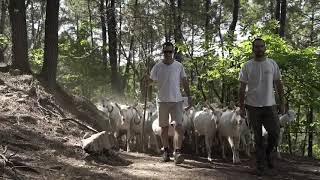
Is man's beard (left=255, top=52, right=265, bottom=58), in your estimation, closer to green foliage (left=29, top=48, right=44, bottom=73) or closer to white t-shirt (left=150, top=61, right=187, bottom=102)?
white t-shirt (left=150, top=61, right=187, bottom=102)

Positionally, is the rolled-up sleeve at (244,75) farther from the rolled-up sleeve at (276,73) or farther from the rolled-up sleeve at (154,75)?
the rolled-up sleeve at (154,75)

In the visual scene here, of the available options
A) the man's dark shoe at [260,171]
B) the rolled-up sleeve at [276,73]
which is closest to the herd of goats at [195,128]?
the man's dark shoe at [260,171]

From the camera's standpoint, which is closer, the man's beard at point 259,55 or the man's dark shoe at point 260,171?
the man's beard at point 259,55

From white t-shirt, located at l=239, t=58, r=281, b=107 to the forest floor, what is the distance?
4.27 feet

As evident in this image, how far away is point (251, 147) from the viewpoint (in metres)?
14.2

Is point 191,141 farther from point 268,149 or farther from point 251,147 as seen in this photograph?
point 268,149

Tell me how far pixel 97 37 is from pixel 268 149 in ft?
98.8

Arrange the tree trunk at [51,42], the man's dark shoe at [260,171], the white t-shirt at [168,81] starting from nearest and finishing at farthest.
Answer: the man's dark shoe at [260,171]
the white t-shirt at [168,81]
the tree trunk at [51,42]

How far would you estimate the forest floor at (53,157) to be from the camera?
6.51 meters

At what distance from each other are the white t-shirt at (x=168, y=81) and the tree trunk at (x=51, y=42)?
16.4 feet

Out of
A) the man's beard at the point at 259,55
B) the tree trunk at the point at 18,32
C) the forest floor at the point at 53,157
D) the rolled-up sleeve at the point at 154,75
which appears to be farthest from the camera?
the tree trunk at the point at 18,32

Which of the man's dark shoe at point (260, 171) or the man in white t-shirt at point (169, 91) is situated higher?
the man in white t-shirt at point (169, 91)

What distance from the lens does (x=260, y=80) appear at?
7.93 metres

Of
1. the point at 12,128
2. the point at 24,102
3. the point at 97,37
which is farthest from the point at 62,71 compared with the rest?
the point at 12,128
